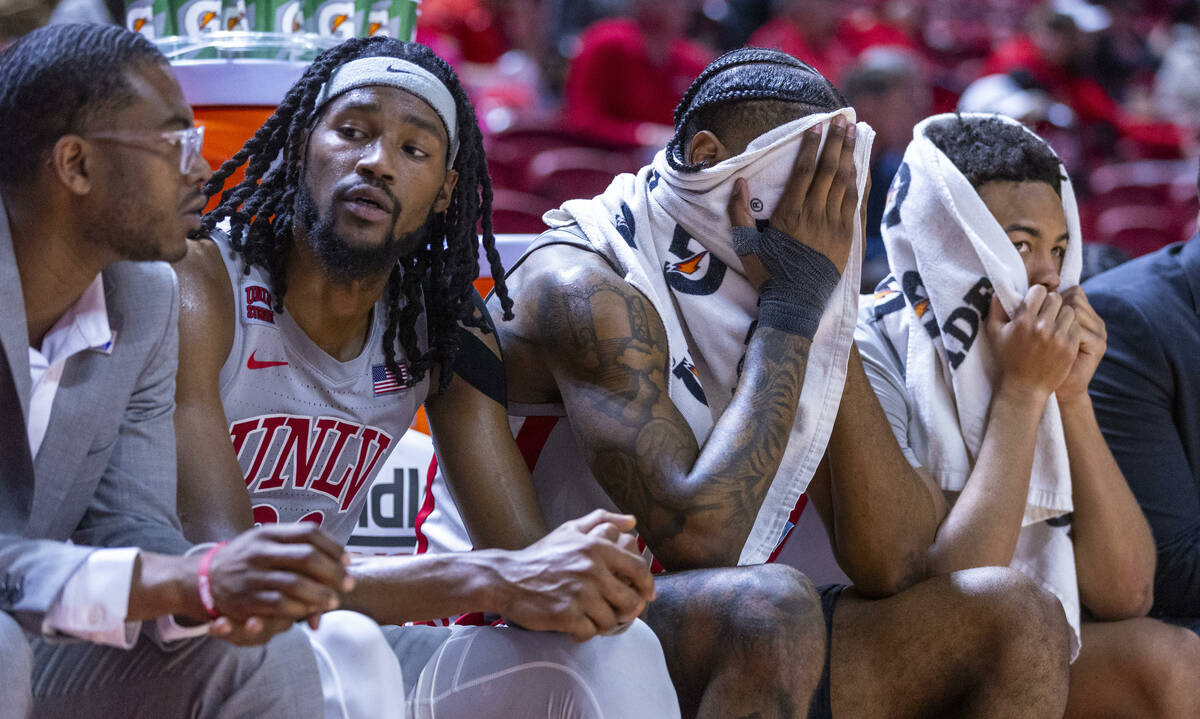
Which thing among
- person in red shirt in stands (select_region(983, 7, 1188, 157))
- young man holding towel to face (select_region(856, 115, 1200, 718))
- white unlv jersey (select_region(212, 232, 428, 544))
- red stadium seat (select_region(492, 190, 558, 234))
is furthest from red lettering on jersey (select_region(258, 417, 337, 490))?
person in red shirt in stands (select_region(983, 7, 1188, 157))

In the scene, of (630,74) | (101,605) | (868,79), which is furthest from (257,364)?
(630,74)

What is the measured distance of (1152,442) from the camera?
314cm

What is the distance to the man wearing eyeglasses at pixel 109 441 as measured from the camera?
5.64 ft

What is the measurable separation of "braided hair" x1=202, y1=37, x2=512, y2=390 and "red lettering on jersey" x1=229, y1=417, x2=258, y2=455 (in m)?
0.21

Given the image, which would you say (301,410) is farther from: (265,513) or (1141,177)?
(1141,177)

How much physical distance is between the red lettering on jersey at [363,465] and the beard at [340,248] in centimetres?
30

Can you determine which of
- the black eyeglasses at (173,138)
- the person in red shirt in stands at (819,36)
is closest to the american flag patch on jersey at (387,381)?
the black eyeglasses at (173,138)

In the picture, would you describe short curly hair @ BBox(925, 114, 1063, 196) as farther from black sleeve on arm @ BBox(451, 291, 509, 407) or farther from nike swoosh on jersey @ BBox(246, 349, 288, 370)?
nike swoosh on jersey @ BBox(246, 349, 288, 370)

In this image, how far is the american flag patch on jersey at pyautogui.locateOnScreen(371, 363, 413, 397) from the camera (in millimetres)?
2588

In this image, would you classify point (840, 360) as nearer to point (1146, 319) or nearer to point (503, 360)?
point (503, 360)

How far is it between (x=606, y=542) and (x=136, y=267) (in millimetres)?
813

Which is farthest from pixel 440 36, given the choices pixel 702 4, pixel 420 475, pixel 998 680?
pixel 998 680

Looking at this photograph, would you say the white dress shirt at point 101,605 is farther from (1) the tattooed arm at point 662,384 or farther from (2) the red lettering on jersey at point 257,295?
(1) the tattooed arm at point 662,384

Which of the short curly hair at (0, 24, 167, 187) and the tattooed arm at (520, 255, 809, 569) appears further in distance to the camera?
the tattooed arm at (520, 255, 809, 569)
